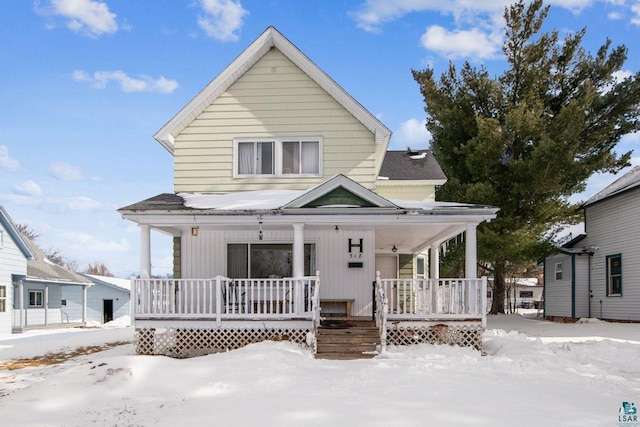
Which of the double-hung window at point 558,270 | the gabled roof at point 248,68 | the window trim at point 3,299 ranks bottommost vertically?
the window trim at point 3,299

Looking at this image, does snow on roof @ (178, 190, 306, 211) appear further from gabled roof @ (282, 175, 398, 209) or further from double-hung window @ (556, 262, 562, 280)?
double-hung window @ (556, 262, 562, 280)

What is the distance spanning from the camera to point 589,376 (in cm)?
902

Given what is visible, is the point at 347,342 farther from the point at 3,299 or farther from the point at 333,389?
the point at 3,299

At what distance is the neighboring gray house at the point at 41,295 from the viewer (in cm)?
2509

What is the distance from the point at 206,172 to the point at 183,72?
537 cm

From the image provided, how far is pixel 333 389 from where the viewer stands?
785 centimetres

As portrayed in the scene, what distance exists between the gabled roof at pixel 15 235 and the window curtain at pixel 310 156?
15.1 m

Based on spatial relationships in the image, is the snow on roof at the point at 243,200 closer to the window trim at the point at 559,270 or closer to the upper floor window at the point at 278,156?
the upper floor window at the point at 278,156

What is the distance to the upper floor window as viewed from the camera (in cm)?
1469

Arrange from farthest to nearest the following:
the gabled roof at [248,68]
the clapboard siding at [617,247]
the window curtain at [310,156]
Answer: the clapboard siding at [617,247], the window curtain at [310,156], the gabled roof at [248,68]

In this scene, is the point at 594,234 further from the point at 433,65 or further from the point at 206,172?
the point at 206,172

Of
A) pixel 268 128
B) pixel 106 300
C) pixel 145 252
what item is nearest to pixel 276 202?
pixel 268 128

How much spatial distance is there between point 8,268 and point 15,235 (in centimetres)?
149

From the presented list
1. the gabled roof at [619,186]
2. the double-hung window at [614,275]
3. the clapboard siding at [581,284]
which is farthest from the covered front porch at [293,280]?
the clapboard siding at [581,284]
